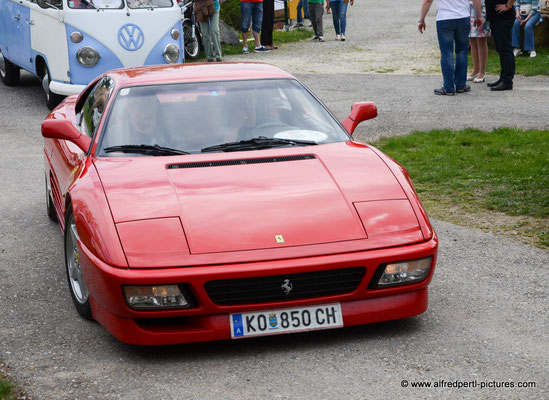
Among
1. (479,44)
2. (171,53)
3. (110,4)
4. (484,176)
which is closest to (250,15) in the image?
(171,53)

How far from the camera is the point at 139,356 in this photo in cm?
426

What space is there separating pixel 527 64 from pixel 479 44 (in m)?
2.85

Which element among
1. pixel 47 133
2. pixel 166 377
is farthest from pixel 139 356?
pixel 47 133

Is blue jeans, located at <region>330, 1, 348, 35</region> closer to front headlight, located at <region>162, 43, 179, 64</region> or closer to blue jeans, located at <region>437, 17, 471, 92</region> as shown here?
blue jeans, located at <region>437, 17, 471, 92</region>

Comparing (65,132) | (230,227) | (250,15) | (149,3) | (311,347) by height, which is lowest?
(311,347)

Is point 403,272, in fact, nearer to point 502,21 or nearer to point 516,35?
point 502,21

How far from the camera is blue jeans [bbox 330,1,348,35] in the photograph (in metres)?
19.4

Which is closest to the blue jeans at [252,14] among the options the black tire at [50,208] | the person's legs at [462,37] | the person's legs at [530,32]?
the person's legs at [530,32]

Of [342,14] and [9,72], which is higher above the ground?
[342,14]

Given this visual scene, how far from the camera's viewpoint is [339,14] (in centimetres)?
1988

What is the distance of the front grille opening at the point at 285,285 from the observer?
407 centimetres

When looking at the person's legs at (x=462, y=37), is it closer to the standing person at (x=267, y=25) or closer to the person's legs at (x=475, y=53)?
the person's legs at (x=475, y=53)

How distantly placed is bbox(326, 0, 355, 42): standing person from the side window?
45.1ft

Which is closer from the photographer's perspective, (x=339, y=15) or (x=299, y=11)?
(x=339, y=15)
